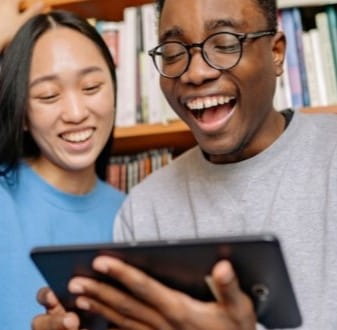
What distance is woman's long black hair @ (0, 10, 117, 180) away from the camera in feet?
4.12

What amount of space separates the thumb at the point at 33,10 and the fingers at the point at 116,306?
900 mm

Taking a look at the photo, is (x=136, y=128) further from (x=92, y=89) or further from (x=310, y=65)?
(x=310, y=65)

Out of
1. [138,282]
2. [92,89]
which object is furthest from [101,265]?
[92,89]

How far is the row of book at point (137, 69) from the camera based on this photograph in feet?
5.01

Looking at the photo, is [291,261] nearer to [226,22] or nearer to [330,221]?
[330,221]

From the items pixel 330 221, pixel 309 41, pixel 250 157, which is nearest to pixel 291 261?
pixel 330 221

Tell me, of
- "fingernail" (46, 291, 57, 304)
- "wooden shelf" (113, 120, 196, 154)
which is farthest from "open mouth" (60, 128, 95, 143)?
"fingernail" (46, 291, 57, 304)

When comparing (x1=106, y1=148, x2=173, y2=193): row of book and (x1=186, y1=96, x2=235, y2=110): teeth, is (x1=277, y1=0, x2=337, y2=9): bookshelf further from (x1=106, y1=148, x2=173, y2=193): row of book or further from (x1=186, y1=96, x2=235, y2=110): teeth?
(x1=186, y1=96, x2=235, y2=110): teeth

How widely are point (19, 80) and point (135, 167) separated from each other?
1.53 ft

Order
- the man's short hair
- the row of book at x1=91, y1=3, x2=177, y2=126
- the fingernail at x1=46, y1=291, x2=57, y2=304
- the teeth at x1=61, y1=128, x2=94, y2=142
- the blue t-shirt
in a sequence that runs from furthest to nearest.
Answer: the row of book at x1=91, y1=3, x2=177, y2=126
the teeth at x1=61, y1=128, x2=94, y2=142
the blue t-shirt
the man's short hair
the fingernail at x1=46, y1=291, x2=57, y2=304

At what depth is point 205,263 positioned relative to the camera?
0.68m

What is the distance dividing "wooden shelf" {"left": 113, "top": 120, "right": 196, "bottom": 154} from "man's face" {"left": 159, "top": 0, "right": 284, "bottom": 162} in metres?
0.48

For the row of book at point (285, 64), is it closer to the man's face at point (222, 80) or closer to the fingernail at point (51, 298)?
the man's face at point (222, 80)

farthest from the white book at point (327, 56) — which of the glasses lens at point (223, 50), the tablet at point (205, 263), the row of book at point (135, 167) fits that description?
the tablet at point (205, 263)
